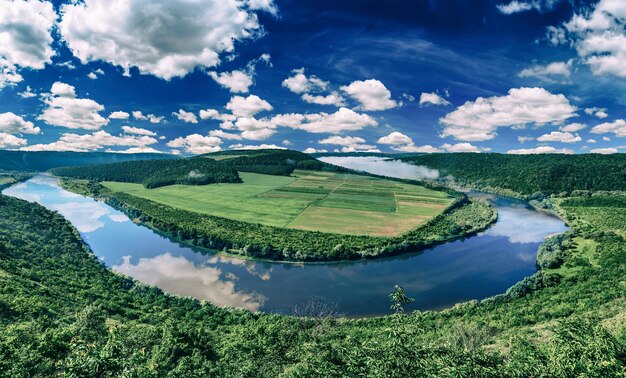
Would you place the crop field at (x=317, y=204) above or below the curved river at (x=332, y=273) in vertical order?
above

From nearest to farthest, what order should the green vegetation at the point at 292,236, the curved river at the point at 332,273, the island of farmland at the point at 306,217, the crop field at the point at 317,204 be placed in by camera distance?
the curved river at the point at 332,273 < the green vegetation at the point at 292,236 < the island of farmland at the point at 306,217 < the crop field at the point at 317,204

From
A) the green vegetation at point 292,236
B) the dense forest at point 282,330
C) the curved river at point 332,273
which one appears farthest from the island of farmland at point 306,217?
the dense forest at point 282,330

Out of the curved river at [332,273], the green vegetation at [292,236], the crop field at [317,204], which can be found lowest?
the curved river at [332,273]

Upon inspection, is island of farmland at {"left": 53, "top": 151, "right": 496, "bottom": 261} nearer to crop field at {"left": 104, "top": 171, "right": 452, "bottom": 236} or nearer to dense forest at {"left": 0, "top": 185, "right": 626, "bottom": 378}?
crop field at {"left": 104, "top": 171, "right": 452, "bottom": 236}

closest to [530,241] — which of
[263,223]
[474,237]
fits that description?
[474,237]

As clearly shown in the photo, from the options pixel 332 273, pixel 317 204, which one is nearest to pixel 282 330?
pixel 332 273

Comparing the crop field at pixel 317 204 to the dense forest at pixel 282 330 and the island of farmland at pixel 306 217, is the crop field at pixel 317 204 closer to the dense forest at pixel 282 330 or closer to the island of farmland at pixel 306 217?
the island of farmland at pixel 306 217

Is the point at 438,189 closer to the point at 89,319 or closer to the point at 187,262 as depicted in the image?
the point at 187,262

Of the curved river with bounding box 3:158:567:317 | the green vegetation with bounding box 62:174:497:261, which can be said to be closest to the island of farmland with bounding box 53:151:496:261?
the green vegetation with bounding box 62:174:497:261
